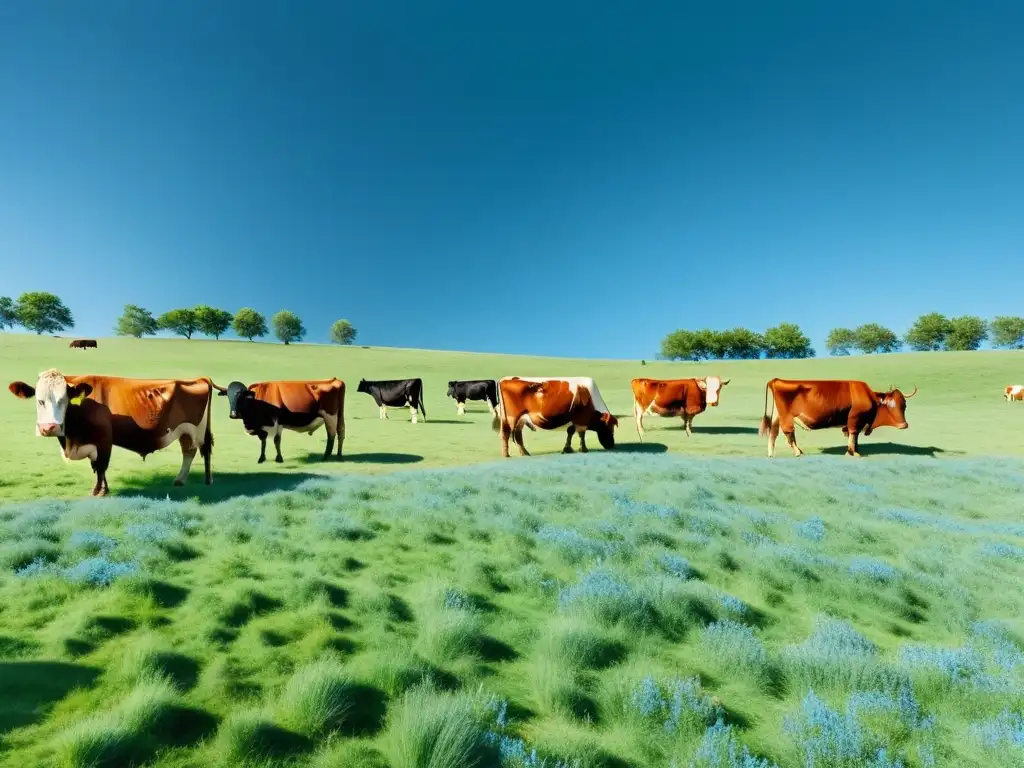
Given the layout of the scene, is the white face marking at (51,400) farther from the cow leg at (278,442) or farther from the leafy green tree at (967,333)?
the leafy green tree at (967,333)

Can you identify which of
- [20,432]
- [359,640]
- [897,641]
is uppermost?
[20,432]

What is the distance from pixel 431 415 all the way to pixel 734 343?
8783 cm

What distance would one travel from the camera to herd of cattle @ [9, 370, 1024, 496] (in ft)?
28.6

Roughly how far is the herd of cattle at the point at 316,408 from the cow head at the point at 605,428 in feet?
0.12

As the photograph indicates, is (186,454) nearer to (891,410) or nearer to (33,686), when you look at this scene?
(33,686)

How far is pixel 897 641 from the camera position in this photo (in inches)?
212

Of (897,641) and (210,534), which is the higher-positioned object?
(210,534)

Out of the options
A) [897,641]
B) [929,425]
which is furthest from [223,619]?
[929,425]

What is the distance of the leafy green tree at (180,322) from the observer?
94.0 m

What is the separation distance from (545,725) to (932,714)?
3.03 metres

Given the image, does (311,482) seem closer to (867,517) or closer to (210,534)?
(210,534)

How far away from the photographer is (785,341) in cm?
10300

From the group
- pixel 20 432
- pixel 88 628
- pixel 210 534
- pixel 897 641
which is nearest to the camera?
pixel 88 628

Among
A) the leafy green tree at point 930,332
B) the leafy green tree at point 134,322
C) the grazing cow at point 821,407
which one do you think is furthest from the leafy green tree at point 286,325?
the leafy green tree at point 930,332
